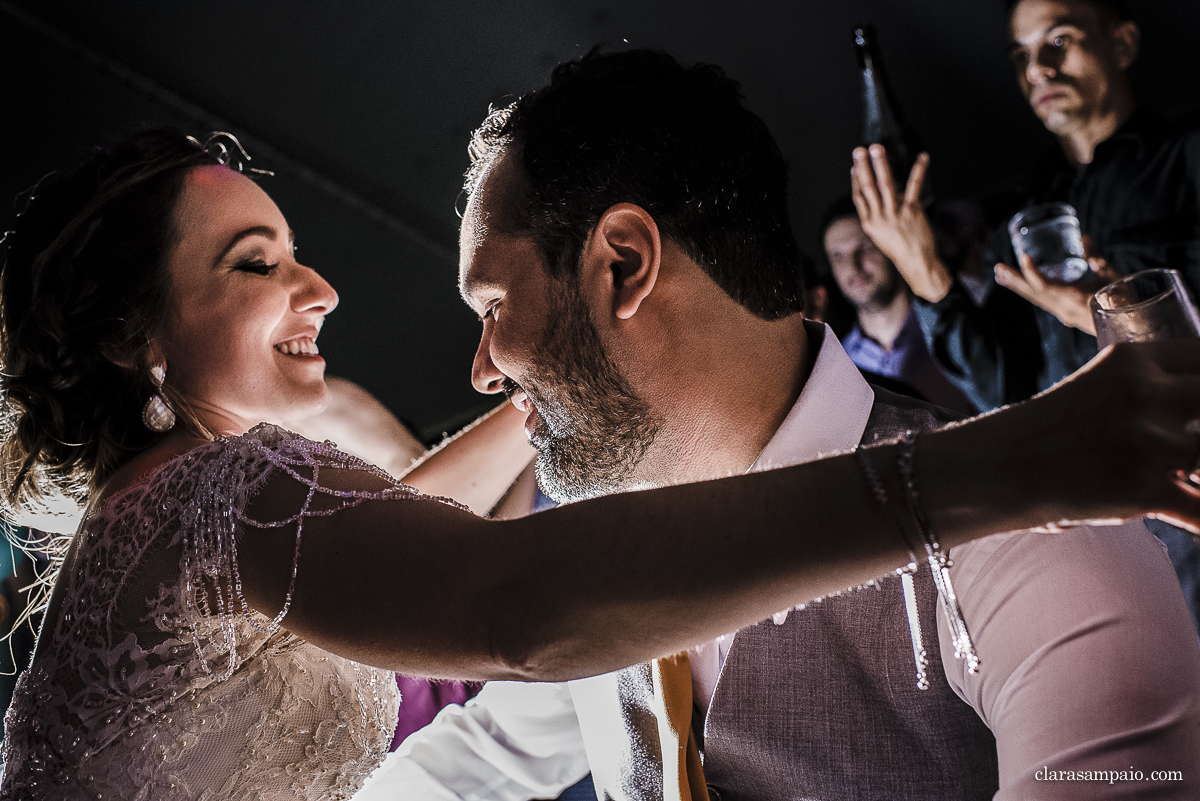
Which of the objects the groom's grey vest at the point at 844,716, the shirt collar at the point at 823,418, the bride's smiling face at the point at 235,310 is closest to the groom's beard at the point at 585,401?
the shirt collar at the point at 823,418

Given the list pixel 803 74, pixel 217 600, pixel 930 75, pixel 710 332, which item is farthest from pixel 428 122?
pixel 217 600

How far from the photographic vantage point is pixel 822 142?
3.33m

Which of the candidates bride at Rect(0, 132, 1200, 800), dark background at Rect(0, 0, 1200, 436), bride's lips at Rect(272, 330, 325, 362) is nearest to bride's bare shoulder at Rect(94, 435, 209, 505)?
bride at Rect(0, 132, 1200, 800)

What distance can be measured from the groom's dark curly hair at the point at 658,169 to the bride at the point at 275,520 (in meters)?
0.53

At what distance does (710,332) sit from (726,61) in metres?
1.96

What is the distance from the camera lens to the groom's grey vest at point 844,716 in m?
1.09

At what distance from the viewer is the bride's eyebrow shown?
154cm

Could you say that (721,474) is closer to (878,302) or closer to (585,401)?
(585,401)

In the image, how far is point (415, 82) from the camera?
3.21 metres

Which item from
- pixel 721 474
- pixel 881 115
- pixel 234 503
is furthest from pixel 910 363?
pixel 234 503

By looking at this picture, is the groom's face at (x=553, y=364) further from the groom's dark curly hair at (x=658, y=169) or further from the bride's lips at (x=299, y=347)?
the bride's lips at (x=299, y=347)

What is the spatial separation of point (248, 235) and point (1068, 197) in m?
2.33

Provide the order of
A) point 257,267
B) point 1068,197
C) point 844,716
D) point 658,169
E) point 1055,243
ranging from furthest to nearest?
point 1068,197 < point 1055,243 < point 257,267 < point 658,169 < point 844,716

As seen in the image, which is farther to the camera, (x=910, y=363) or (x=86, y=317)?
(x=910, y=363)
